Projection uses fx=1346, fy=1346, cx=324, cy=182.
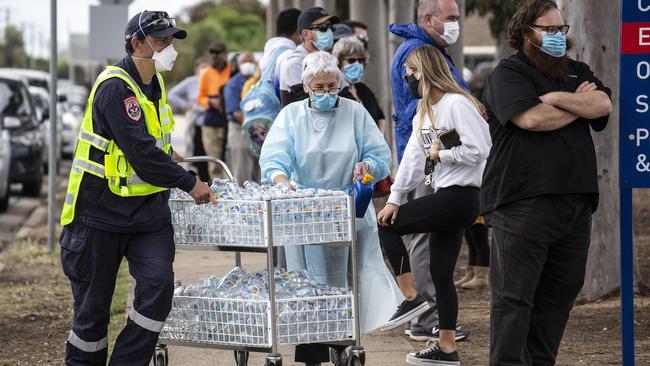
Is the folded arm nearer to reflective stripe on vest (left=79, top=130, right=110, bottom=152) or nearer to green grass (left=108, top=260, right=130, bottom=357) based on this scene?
reflective stripe on vest (left=79, top=130, right=110, bottom=152)

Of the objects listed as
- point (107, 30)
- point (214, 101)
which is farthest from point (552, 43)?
point (107, 30)

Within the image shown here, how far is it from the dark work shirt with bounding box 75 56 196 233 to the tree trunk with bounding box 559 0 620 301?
13.1 ft

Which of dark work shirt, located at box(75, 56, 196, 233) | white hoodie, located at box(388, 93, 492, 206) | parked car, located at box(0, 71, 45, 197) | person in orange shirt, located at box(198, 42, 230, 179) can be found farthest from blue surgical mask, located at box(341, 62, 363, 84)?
parked car, located at box(0, 71, 45, 197)

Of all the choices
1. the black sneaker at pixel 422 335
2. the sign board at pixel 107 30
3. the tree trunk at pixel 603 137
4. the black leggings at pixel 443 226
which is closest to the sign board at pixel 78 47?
the sign board at pixel 107 30

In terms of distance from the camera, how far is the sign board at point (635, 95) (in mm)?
6043

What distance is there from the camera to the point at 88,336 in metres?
6.37

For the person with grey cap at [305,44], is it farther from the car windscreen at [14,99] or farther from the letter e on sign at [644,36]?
the car windscreen at [14,99]

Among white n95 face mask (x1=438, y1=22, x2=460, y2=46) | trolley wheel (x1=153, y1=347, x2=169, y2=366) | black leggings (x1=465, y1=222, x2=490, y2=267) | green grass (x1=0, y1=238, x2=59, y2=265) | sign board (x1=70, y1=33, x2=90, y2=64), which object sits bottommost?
green grass (x1=0, y1=238, x2=59, y2=265)

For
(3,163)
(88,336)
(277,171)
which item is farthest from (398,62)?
(3,163)

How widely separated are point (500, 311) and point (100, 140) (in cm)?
200

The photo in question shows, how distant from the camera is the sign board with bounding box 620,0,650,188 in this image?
6043mm

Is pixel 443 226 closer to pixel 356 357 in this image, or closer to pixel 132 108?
pixel 356 357

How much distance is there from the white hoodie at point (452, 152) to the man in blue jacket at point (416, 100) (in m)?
0.48

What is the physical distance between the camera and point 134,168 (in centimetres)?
617
